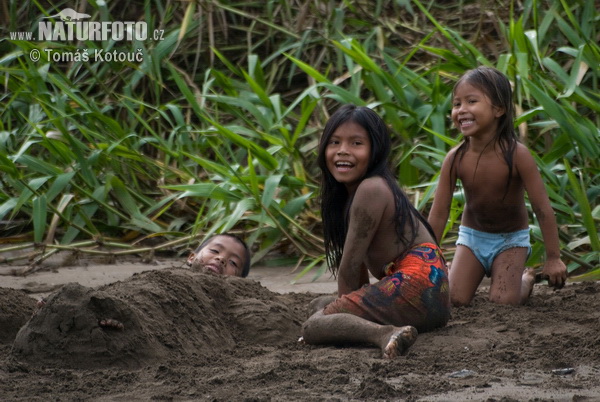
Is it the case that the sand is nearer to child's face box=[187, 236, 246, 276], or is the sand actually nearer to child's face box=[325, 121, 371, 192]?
child's face box=[187, 236, 246, 276]

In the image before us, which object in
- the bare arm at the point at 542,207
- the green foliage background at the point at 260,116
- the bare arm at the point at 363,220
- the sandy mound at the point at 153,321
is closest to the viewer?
the sandy mound at the point at 153,321

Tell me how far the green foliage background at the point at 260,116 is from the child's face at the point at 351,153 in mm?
1056

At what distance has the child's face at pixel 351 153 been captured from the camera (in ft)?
9.42

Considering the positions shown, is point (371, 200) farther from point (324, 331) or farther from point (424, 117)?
point (424, 117)

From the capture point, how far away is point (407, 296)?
110 inches

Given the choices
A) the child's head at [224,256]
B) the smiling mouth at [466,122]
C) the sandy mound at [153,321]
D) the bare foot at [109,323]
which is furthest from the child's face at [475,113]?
the bare foot at [109,323]

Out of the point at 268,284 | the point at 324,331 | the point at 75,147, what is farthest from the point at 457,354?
the point at 75,147

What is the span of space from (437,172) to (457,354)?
1.82 meters

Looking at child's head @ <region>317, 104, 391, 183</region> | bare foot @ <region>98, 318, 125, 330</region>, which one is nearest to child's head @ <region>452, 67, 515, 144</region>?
child's head @ <region>317, 104, 391, 183</region>

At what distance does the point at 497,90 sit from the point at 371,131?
688 mm

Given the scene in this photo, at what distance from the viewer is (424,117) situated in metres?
4.48

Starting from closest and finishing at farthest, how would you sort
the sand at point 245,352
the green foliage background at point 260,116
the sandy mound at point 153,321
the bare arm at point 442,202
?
the sand at point 245,352 < the sandy mound at point 153,321 < the bare arm at point 442,202 < the green foliage background at point 260,116

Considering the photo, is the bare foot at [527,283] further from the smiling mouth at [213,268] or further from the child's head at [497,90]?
the smiling mouth at [213,268]

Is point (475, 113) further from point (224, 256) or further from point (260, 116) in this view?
point (260, 116)
